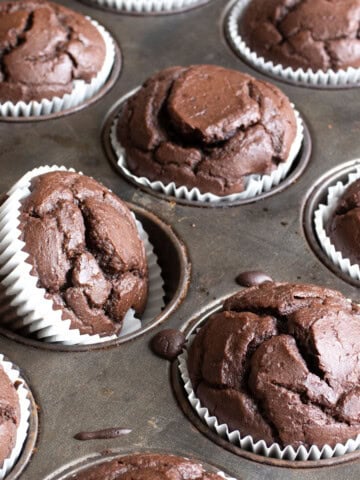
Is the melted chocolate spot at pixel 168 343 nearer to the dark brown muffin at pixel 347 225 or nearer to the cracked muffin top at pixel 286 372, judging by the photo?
the cracked muffin top at pixel 286 372

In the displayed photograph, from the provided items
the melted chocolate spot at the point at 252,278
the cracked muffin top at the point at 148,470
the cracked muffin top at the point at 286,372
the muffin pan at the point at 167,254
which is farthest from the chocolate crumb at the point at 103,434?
the melted chocolate spot at the point at 252,278

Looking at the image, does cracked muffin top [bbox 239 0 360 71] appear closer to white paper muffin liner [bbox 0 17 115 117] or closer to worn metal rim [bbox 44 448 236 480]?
white paper muffin liner [bbox 0 17 115 117]

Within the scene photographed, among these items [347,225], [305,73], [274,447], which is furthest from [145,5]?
[274,447]

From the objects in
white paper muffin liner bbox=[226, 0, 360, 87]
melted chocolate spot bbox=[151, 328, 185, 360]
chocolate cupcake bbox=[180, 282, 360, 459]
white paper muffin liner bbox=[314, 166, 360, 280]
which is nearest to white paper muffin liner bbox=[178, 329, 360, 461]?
chocolate cupcake bbox=[180, 282, 360, 459]

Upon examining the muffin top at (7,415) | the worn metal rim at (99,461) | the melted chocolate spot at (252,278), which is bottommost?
the worn metal rim at (99,461)

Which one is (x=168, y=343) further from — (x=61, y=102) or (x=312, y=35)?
(x=312, y=35)

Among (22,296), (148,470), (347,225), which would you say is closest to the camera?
(148,470)
